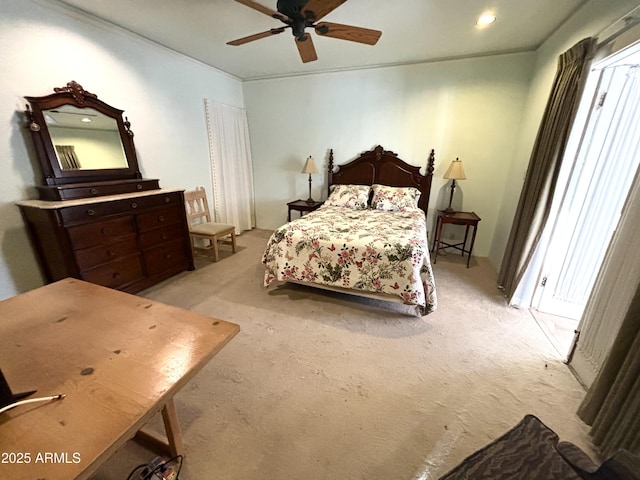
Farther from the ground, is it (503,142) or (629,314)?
(503,142)

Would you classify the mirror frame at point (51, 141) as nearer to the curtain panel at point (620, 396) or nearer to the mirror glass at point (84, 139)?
the mirror glass at point (84, 139)

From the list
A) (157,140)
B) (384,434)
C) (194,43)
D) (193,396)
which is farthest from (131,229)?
(384,434)

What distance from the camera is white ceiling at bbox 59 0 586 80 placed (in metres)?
2.17

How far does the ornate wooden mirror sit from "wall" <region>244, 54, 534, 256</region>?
2.16 m

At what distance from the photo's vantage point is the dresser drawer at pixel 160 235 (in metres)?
2.64

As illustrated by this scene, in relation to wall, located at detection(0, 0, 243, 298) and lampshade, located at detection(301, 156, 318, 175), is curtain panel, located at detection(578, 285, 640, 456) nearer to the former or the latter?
lampshade, located at detection(301, 156, 318, 175)

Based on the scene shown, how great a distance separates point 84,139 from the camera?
243 centimetres

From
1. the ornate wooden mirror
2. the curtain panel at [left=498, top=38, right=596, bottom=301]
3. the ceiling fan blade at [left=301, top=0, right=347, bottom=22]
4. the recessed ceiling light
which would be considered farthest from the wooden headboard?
the ornate wooden mirror

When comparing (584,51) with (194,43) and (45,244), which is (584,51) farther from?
(45,244)

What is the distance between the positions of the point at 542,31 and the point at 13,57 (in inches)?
180

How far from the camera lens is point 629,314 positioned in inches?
46.2

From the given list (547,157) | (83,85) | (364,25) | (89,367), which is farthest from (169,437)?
(364,25)

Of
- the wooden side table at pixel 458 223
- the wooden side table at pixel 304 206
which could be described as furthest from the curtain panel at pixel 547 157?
the wooden side table at pixel 304 206

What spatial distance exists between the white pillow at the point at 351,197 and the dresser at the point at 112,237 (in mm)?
1918
